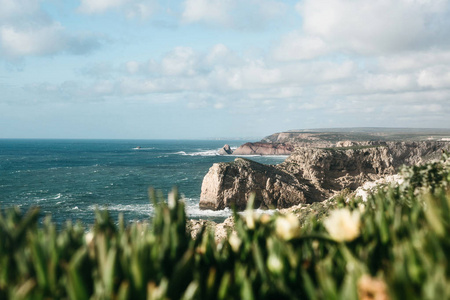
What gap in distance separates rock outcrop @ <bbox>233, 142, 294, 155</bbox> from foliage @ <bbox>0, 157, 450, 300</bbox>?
110875mm

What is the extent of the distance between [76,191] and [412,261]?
46013mm

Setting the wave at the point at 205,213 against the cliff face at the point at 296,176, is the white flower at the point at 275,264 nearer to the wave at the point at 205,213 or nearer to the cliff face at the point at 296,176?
the cliff face at the point at 296,176

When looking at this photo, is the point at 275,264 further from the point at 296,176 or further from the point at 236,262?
the point at 296,176

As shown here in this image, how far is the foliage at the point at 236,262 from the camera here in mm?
1879

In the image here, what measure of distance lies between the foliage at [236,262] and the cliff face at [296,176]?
1027 inches

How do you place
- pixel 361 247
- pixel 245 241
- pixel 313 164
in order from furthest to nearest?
pixel 313 164 → pixel 245 241 → pixel 361 247

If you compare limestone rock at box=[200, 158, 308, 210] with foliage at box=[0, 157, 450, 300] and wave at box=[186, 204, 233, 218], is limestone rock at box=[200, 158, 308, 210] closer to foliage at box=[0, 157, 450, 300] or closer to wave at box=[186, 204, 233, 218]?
wave at box=[186, 204, 233, 218]

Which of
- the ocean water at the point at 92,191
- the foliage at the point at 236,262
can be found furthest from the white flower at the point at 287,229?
the ocean water at the point at 92,191

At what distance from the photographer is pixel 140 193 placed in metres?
42.5

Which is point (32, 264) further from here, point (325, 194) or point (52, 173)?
point (52, 173)

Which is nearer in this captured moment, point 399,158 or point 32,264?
point 32,264

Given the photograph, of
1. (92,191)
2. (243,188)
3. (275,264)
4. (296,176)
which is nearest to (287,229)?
(275,264)

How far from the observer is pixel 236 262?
2662 millimetres

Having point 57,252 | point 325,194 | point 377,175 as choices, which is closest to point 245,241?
point 57,252
